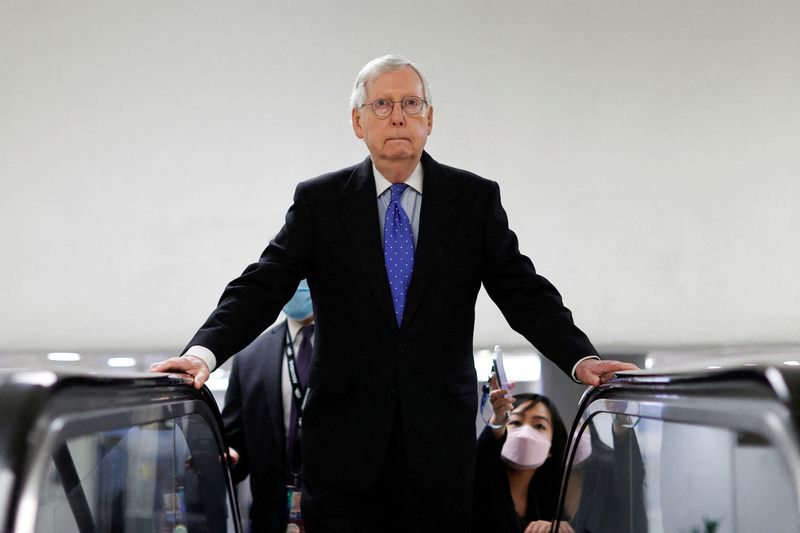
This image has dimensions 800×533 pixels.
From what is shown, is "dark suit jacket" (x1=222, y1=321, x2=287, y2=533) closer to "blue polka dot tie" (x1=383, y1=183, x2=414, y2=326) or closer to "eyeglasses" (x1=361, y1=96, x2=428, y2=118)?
"blue polka dot tie" (x1=383, y1=183, x2=414, y2=326)

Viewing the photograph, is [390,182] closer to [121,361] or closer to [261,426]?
[261,426]

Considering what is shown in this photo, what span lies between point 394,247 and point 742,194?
4.27m

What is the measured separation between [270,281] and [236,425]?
1.73m

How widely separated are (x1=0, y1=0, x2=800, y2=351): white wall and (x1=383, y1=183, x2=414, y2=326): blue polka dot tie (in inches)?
145

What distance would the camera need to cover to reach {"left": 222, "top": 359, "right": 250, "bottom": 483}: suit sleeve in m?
4.18

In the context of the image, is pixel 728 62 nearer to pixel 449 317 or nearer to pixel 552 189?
pixel 552 189

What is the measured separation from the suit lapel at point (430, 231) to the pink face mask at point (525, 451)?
1598mm

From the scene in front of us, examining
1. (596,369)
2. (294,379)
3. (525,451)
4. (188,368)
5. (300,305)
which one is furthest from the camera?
(300,305)

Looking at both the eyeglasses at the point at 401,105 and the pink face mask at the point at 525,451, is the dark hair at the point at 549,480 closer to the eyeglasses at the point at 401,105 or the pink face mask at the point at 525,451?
the pink face mask at the point at 525,451

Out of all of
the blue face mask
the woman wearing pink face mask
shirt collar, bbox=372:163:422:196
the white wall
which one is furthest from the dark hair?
the white wall

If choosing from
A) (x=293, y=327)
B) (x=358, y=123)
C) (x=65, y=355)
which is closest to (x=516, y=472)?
(x=293, y=327)

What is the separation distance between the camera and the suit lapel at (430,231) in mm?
2664

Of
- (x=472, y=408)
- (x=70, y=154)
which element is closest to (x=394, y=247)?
(x=472, y=408)

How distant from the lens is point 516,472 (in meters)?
4.12
